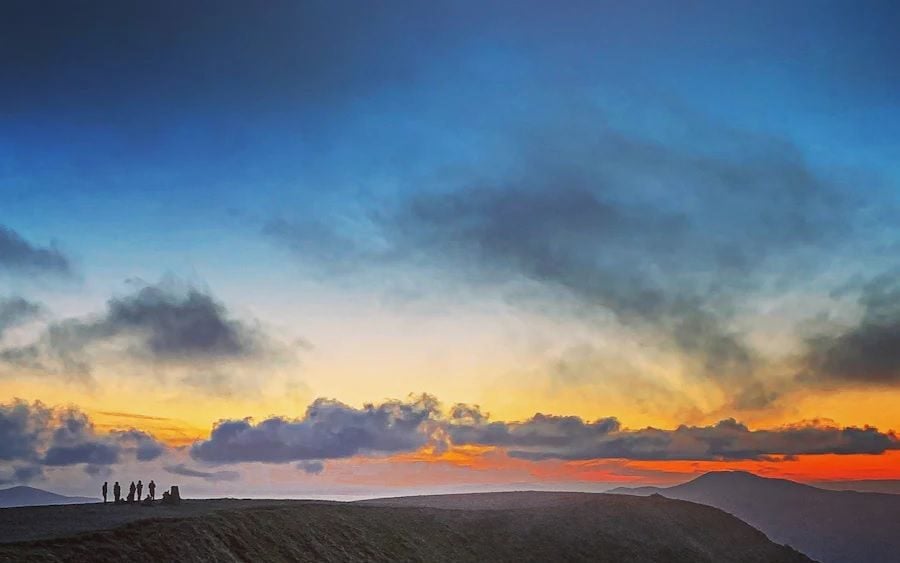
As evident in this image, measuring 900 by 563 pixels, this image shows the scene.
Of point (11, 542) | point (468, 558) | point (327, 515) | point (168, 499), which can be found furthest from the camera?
point (468, 558)

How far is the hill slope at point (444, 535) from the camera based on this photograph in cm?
4691

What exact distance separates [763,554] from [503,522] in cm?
5568

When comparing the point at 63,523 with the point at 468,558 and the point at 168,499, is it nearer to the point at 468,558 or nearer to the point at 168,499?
the point at 168,499

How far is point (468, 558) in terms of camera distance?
7719cm

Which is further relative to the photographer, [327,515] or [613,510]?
[613,510]

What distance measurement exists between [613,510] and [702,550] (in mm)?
14233

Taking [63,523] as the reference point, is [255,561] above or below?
below

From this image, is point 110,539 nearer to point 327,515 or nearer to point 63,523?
point 63,523

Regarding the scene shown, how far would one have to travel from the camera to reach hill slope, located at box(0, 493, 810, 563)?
154 feet

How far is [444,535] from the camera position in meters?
80.8

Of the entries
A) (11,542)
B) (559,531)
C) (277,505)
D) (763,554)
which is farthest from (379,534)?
(763,554)

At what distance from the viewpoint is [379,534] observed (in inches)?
2832

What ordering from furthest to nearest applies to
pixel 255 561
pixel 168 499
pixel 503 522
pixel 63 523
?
1. pixel 503 522
2. pixel 168 499
3. pixel 255 561
4. pixel 63 523

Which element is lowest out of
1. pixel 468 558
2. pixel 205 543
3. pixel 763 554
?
pixel 763 554
